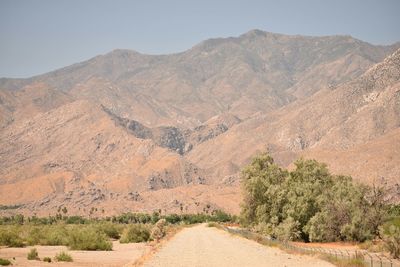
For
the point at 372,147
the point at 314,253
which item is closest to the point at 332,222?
the point at 314,253

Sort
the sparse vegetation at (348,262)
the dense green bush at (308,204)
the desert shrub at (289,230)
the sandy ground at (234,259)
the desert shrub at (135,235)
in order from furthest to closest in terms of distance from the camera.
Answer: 1. the desert shrub at (135,235)
2. the desert shrub at (289,230)
3. the dense green bush at (308,204)
4. the sandy ground at (234,259)
5. the sparse vegetation at (348,262)

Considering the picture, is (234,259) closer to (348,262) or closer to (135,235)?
(348,262)

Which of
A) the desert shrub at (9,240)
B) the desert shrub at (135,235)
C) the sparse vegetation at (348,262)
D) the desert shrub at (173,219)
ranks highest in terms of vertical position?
the sparse vegetation at (348,262)

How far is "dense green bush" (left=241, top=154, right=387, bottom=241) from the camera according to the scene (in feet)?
184

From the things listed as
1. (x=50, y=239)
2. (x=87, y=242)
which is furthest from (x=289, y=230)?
(x=50, y=239)

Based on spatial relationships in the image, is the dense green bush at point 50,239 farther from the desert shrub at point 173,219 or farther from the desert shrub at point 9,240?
the desert shrub at point 173,219

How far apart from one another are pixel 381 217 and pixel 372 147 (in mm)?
124465

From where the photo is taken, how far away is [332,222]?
56.8 meters

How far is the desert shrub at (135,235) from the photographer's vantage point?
77.2 m

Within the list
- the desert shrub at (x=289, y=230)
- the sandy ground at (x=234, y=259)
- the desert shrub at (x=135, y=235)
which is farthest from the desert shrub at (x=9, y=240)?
the sandy ground at (x=234, y=259)

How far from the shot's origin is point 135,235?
7894 centimetres

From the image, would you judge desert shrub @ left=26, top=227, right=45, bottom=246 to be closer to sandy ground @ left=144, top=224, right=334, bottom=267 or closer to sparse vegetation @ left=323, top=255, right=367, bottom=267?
sandy ground @ left=144, top=224, right=334, bottom=267

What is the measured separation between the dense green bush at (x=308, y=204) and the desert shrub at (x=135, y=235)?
53.1 feet

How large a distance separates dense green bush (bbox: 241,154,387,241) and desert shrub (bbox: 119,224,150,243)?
1617cm
